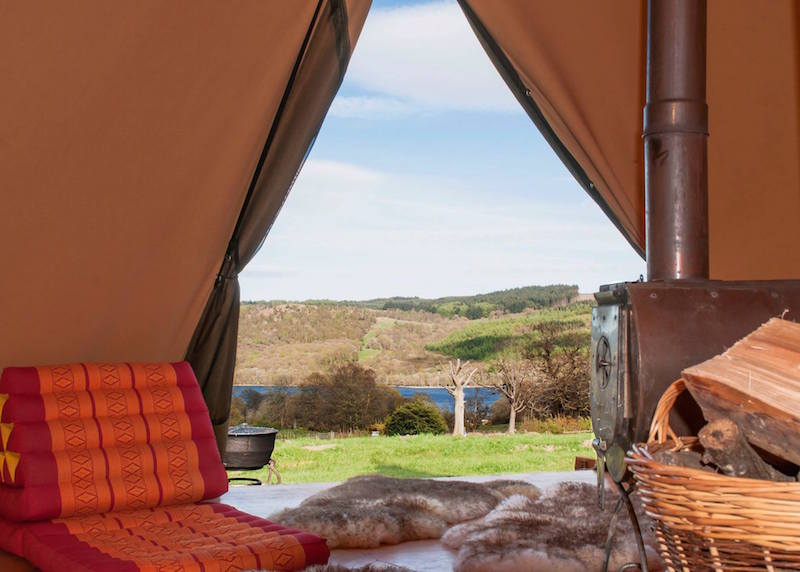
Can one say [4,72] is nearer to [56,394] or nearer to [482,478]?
[56,394]

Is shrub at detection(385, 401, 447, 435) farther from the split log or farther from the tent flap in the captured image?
the split log

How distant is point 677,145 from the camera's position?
2756mm

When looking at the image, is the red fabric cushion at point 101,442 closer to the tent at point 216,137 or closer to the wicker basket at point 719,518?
the tent at point 216,137

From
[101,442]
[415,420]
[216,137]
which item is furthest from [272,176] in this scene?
[415,420]

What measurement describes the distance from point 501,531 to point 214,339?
1454 millimetres

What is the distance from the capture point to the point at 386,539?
3004mm

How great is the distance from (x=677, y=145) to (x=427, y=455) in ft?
22.4

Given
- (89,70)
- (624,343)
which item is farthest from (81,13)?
(624,343)

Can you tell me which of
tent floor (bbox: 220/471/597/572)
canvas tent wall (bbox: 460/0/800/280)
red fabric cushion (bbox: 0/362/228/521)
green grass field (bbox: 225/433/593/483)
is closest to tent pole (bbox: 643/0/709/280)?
→ canvas tent wall (bbox: 460/0/800/280)

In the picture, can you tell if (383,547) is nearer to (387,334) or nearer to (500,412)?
(500,412)

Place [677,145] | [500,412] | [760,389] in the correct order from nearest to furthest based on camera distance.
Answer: [760,389]
[677,145]
[500,412]

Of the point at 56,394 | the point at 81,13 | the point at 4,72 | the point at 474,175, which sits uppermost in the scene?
the point at 474,175

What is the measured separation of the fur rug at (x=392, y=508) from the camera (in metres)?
3.00

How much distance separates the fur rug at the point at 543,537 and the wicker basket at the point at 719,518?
1257mm
